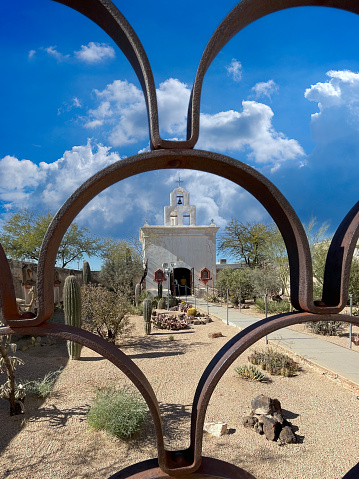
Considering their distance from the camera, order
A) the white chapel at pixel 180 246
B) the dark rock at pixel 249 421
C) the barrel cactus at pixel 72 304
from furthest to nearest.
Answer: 1. the white chapel at pixel 180 246
2. the barrel cactus at pixel 72 304
3. the dark rock at pixel 249 421

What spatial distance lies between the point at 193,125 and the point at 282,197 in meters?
0.39

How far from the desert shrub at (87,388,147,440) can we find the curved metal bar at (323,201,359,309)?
12.8 feet

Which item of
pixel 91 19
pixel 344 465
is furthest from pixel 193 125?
pixel 344 465

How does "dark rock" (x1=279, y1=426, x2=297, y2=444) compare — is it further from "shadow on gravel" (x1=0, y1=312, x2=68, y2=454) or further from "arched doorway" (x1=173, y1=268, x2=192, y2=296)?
"arched doorway" (x1=173, y1=268, x2=192, y2=296)

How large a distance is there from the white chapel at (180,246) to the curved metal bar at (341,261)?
22.0m

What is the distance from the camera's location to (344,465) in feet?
12.5

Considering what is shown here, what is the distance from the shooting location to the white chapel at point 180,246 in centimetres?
2350

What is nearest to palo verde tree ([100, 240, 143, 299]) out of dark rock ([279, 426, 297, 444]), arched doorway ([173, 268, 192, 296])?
arched doorway ([173, 268, 192, 296])

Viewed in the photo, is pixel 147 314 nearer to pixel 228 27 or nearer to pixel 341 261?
pixel 341 261

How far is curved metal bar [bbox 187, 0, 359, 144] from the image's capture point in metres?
1.16

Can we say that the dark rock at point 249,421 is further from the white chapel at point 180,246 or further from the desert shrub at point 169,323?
the white chapel at point 180,246

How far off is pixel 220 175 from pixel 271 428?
4.15 metres

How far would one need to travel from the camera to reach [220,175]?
4.30 feet

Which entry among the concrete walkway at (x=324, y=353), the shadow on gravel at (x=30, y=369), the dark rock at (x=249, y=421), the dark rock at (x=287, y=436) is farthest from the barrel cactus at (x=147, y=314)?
the dark rock at (x=287, y=436)
